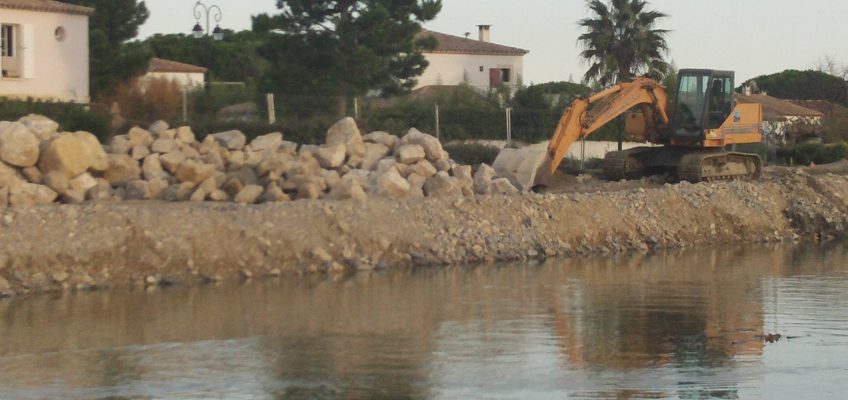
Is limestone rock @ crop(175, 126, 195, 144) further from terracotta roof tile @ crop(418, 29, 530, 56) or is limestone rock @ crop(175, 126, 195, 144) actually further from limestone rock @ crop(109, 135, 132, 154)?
terracotta roof tile @ crop(418, 29, 530, 56)

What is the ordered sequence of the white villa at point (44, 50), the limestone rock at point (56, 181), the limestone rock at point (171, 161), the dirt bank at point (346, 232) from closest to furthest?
the dirt bank at point (346, 232) → the limestone rock at point (56, 181) → the limestone rock at point (171, 161) → the white villa at point (44, 50)

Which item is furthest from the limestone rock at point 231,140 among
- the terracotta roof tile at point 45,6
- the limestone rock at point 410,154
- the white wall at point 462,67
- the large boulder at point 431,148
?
the white wall at point 462,67

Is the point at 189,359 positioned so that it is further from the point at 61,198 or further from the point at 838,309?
the point at 61,198

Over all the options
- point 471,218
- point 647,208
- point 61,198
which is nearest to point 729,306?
point 471,218

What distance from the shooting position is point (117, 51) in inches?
1666

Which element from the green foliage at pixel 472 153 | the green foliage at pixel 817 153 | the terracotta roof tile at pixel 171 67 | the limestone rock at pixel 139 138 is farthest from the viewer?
the terracotta roof tile at pixel 171 67

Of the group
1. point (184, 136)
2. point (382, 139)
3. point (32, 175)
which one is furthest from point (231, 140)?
point (32, 175)

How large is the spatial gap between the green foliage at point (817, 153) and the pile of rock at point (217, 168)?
18.4 metres

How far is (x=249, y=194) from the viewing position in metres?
25.0

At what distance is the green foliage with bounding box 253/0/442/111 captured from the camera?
4122cm

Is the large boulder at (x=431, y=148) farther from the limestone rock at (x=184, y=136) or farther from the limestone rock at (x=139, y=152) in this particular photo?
the limestone rock at (x=139, y=152)

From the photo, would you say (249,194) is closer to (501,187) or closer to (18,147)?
(18,147)

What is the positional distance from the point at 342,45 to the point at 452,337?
26013mm

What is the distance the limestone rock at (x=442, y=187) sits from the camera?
2646cm
